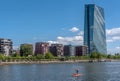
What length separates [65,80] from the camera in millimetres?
93812

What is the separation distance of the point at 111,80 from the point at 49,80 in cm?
1816

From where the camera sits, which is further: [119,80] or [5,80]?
[5,80]

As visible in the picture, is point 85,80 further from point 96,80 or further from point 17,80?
point 17,80

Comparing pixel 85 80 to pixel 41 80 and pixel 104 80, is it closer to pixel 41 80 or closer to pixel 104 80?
pixel 104 80

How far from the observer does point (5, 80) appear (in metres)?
98.6

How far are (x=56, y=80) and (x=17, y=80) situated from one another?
1242 centimetres

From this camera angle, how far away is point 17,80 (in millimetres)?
97875

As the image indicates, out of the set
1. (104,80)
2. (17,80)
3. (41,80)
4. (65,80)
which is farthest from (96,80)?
(17,80)

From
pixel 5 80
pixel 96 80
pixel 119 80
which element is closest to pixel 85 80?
pixel 96 80

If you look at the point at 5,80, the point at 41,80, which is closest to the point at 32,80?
the point at 41,80

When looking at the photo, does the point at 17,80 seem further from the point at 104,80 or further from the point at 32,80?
the point at 104,80

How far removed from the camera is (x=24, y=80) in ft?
317

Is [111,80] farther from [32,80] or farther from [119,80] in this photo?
[32,80]

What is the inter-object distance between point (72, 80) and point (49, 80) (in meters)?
6.82
